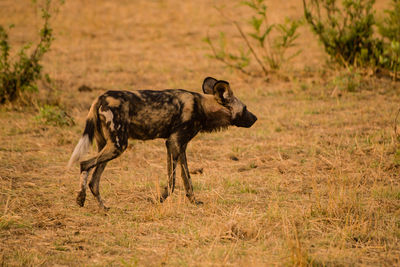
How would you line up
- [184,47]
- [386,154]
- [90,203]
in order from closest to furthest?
[90,203] → [386,154] → [184,47]

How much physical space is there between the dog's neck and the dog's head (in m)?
0.04

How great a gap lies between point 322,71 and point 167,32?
554cm

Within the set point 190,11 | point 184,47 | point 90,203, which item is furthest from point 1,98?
point 190,11

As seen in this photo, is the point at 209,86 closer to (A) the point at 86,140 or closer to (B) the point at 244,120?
(B) the point at 244,120

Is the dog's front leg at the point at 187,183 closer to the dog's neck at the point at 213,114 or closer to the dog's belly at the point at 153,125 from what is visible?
the dog's belly at the point at 153,125

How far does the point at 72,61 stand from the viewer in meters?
10.9

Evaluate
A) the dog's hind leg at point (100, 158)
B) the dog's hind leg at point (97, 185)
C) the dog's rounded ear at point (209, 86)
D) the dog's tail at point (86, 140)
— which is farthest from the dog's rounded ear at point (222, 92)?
the dog's hind leg at point (97, 185)

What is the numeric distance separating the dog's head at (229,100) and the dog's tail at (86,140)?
43.1 inches

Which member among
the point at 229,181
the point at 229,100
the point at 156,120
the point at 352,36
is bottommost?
the point at 229,181

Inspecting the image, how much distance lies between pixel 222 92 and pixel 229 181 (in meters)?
0.87

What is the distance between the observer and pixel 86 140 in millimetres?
4152

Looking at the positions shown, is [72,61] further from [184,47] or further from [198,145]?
[198,145]

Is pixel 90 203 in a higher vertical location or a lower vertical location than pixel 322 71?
lower

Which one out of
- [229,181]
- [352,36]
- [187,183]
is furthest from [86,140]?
[352,36]
